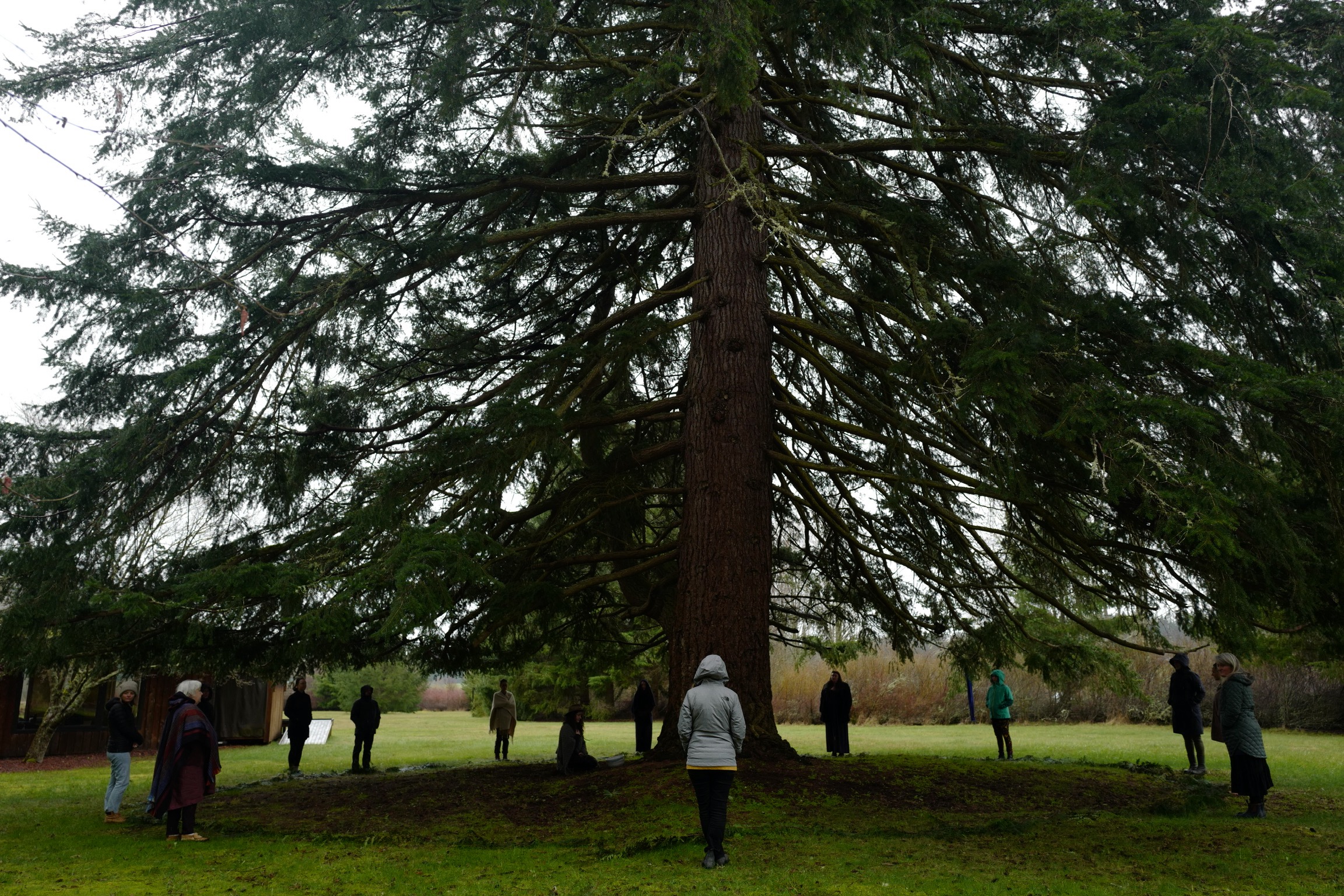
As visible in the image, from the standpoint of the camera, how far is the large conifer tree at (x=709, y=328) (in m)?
6.69

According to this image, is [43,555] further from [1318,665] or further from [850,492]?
[1318,665]

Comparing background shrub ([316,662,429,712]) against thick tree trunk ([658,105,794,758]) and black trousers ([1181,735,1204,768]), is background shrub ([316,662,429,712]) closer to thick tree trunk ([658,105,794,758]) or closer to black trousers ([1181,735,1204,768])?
black trousers ([1181,735,1204,768])

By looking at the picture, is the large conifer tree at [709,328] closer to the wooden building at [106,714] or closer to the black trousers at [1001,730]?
the black trousers at [1001,730]

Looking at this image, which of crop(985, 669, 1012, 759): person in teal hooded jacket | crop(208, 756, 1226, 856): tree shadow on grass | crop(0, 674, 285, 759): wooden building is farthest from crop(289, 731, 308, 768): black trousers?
crop(985, 669, 1012, 759): person in teal hooded jacket

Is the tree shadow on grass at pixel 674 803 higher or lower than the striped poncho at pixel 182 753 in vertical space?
lower

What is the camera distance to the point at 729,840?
6707 millimetres

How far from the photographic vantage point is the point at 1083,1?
7047 mm

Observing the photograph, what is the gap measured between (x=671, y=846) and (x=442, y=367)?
6354mm

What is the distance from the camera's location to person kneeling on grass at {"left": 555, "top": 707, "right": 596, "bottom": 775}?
10797 mm

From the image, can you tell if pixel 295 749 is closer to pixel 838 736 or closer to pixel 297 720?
pixel 297 720

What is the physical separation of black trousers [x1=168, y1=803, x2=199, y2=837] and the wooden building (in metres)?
7.09

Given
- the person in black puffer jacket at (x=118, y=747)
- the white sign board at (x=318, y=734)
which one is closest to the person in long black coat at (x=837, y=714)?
the person in black puffer jacket at (x=118, y=747)

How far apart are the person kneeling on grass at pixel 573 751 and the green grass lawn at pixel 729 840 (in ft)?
0.80

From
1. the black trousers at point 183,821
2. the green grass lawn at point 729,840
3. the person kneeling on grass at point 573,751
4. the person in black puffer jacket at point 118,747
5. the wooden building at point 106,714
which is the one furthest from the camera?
the wooden building at point 106,714
